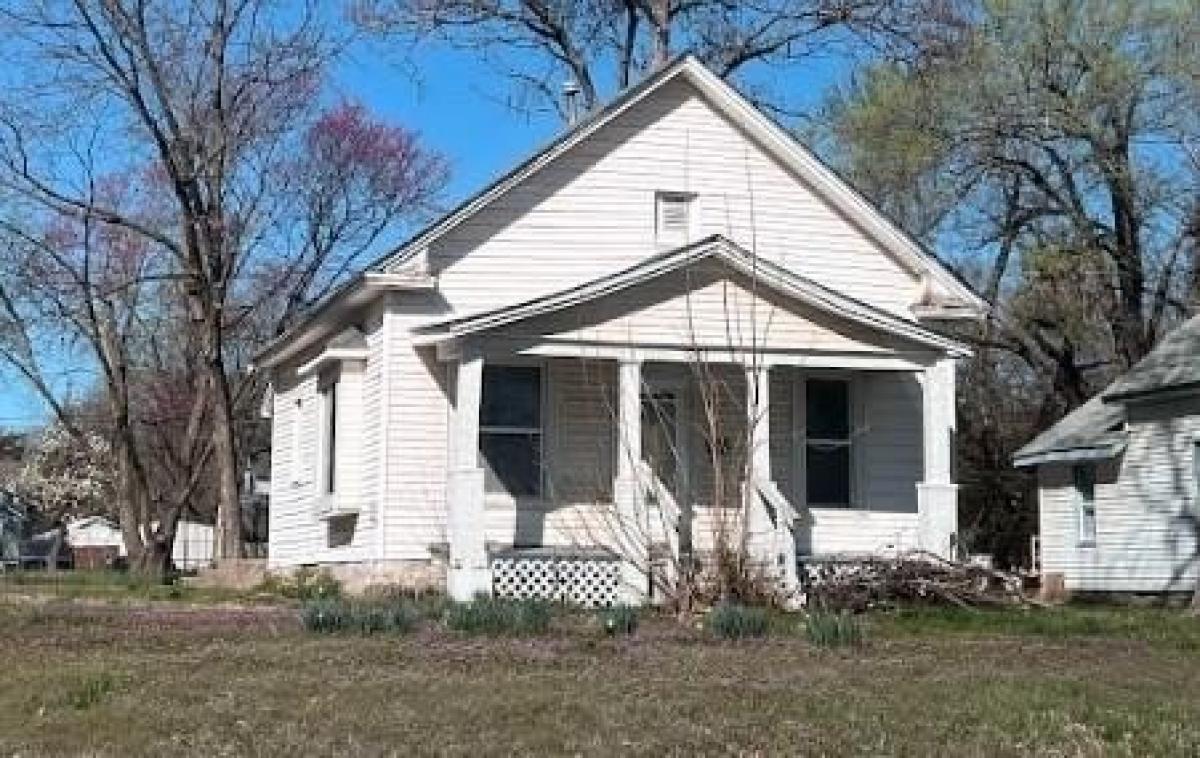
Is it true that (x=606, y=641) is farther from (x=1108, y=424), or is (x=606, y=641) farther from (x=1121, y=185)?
(x=1121, y=185)

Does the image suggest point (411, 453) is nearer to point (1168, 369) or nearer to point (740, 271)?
→ point (740, 271)

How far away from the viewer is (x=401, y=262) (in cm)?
2062

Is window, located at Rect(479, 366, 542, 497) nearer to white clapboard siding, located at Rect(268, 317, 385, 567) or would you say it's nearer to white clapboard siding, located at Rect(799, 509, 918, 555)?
white clapboard siding, located at Rect(268, 317, 385, 567)

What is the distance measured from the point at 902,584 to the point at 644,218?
640cm

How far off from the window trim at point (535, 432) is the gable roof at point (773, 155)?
216 centimetres

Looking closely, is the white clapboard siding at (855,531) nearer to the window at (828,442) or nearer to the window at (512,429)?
the window at (828,442)

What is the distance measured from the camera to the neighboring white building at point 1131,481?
2689cm

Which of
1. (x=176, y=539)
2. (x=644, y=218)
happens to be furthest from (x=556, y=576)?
(x=176, y=539)

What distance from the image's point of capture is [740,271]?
20.5 m

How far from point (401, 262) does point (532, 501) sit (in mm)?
3533

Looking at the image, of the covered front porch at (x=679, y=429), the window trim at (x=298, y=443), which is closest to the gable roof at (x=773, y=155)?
the covered front porch at (x=679, y=429)

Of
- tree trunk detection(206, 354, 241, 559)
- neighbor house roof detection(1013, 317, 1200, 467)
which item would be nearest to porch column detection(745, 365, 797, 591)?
neighbor house roof detection(1013, 317, 1200, 467)

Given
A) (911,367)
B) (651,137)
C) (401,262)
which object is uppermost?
(651,137)

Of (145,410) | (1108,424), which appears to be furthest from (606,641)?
(145,410)
